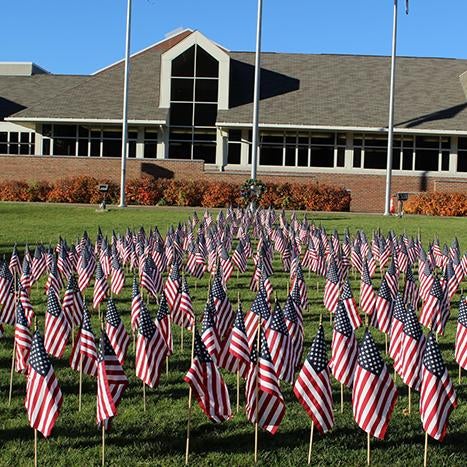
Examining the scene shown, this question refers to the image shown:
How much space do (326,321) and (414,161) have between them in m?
31.3

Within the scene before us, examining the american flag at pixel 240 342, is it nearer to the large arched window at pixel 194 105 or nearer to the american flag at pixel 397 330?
the american flag at pixel 397 330

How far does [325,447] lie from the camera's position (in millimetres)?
7480

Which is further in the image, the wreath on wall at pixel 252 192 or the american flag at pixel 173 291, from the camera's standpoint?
the wreath on wall at pixel 252 192

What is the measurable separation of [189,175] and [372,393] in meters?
34.7

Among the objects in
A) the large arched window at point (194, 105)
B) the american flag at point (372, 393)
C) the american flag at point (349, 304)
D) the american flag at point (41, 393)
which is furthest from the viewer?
the large arched window at point (194, 105)

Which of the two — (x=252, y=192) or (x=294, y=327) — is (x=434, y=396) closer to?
(x=294, y=327)

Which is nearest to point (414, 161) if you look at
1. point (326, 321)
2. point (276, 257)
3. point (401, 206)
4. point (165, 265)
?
point (401, 206)

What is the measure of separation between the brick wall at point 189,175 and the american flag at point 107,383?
33.5 meters

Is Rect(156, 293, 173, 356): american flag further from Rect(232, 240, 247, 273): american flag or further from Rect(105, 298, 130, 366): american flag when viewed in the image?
Rect(232, 240, 247, 273): american flag

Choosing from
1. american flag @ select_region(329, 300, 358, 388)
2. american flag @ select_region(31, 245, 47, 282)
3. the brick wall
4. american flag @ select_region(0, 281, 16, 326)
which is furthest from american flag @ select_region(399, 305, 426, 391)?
the brick wall

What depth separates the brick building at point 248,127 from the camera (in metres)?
41.6

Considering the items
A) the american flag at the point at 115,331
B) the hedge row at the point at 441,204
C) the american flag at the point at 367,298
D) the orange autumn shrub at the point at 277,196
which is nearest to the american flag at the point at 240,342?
the american flag at the point at 115,331

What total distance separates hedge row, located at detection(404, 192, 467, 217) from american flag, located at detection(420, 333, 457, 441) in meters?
31.8

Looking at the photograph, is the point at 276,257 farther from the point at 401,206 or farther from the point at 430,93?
the point at 430,93
